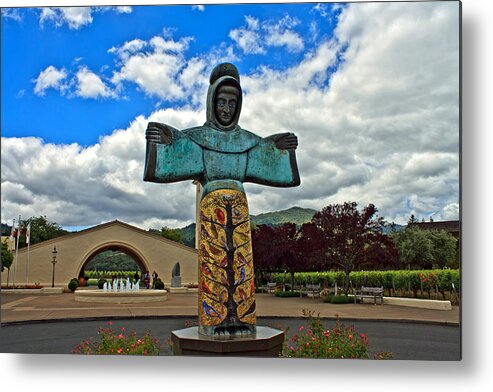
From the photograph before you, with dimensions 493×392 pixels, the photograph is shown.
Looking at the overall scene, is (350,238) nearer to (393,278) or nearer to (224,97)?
(393,278)

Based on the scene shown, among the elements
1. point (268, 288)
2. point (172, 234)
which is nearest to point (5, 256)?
point (268, 288)

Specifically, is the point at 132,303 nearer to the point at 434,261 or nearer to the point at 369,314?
the point at 369,314

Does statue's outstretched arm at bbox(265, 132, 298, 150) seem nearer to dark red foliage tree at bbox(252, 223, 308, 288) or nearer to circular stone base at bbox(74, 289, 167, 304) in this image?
circular stone base at bbox(74, 289, 167, 304)

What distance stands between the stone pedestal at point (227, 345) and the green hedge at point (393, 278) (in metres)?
5.83

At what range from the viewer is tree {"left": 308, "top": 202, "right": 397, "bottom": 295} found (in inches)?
635

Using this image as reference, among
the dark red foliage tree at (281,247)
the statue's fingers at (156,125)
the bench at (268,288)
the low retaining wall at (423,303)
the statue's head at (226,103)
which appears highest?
the statue's head at (226,103)

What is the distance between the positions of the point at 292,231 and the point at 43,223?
69.6ft

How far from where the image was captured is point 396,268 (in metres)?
17.4

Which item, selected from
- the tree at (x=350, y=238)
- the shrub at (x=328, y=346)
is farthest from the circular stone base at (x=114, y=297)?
the shrub at (x=328, y=346)

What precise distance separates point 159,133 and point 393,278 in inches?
531

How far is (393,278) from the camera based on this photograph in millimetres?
16672

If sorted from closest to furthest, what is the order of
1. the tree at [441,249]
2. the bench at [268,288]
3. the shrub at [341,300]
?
the tree at [441,249], the shrub at [341,300], the bench at [268,288]

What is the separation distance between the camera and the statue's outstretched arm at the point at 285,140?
5.18 metres

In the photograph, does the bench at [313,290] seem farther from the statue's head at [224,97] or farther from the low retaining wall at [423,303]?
the statue's head at [224,97]
